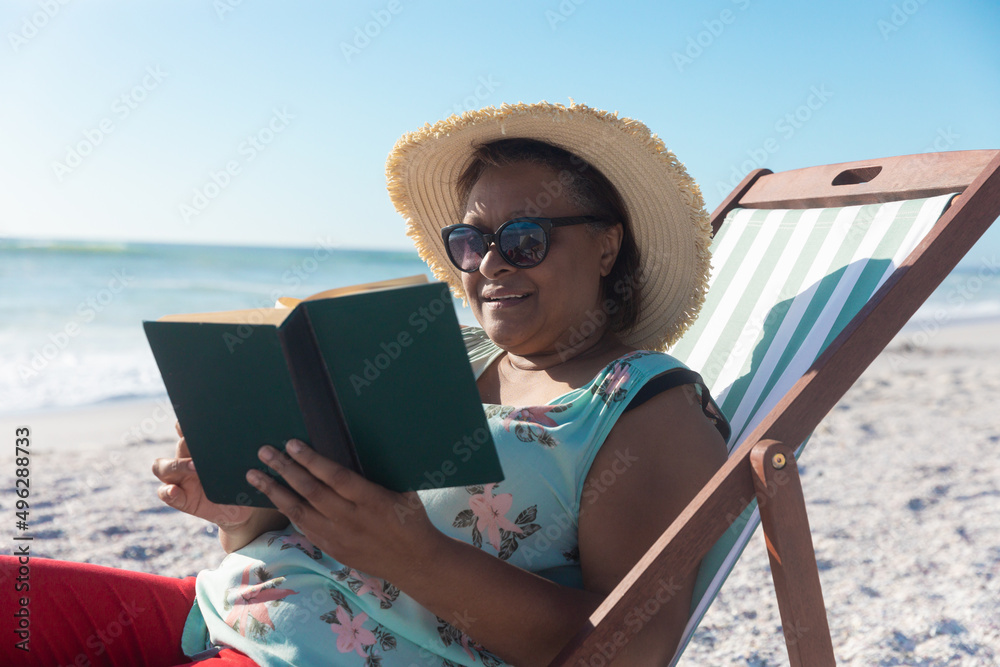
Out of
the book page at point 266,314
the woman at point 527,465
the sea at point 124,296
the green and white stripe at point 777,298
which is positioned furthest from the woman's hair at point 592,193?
the sea at point 124,296

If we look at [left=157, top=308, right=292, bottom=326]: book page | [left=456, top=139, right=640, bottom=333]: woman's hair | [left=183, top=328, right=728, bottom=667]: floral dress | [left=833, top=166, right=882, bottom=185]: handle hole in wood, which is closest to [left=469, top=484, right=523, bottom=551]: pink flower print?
[left=183, top=328, right=728, bottom=667]: floral dress

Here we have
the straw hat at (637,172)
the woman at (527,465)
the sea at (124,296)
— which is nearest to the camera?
the woman at (527,465)

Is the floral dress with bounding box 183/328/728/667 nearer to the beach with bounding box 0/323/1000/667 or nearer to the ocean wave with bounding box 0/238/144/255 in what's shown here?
the beach with bounding box 0/323/1000/667

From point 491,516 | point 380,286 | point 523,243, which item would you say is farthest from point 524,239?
point 380,286

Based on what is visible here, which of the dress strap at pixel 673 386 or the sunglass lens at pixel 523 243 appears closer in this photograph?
the dress strap at pixel 673 386

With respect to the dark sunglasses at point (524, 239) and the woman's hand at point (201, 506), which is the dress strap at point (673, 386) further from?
the woman's hand at point (201, 506)

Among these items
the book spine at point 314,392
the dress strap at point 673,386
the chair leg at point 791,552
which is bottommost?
the chair leg at point 791,552

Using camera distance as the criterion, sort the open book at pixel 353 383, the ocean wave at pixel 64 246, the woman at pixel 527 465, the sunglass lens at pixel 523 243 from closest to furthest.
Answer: the open book at pixel 353 383 → the woman at pixel 527 465 → the sunglass lens at pixel 523 243 → the ocean wave at pixel 64 246

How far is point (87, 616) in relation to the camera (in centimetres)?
175

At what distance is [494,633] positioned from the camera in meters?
1.47

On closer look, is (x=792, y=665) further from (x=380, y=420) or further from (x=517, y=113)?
(x=517, y=113)

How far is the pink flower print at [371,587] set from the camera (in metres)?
1.58

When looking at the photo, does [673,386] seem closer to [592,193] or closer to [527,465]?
[527,465]

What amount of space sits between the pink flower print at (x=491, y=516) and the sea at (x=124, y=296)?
498cm
